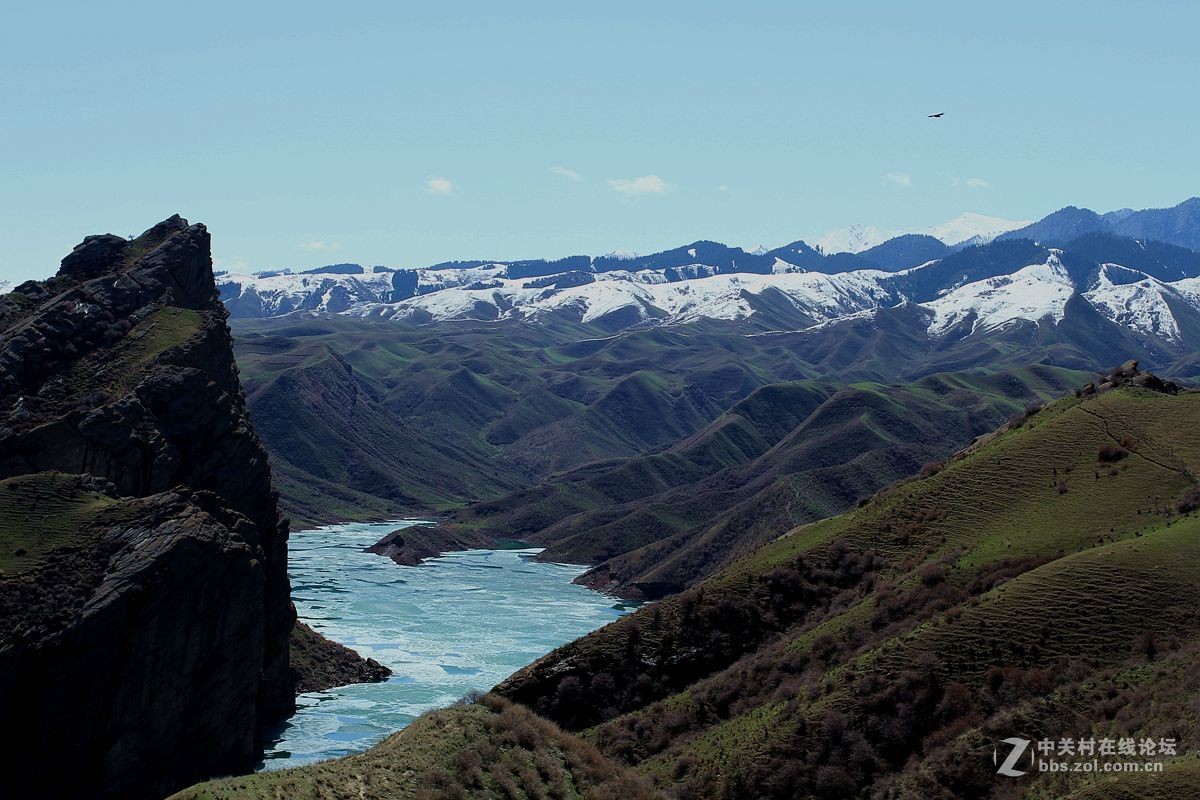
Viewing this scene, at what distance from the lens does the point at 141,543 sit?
362 feet

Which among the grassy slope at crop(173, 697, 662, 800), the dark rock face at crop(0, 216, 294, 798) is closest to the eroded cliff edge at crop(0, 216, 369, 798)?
the dark rock face at crop(0, 216, 294, 798)

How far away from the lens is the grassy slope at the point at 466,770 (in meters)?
55.9

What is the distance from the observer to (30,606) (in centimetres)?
10281

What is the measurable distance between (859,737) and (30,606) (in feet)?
233

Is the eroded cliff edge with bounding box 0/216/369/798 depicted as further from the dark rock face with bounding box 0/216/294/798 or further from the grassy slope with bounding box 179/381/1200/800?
the grassy slope with bounding box 179/381/1200/800

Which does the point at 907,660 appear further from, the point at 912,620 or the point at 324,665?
the point at 324,665

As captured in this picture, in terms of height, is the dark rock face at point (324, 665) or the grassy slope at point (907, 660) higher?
the grassy slope at point (907, 660)

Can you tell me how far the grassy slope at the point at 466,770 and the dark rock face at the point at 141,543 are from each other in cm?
4600

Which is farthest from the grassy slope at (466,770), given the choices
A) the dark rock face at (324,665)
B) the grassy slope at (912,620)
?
the dark rock face at (324,665)

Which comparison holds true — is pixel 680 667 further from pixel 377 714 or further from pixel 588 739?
pixel 377 714

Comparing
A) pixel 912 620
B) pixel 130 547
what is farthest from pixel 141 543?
pixel 912 620

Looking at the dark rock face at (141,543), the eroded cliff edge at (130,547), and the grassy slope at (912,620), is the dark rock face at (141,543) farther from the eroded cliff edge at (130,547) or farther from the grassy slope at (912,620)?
the grassy slope at (912,620)

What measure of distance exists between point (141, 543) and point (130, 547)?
0.97 meters

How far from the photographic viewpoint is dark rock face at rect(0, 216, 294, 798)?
101 m
